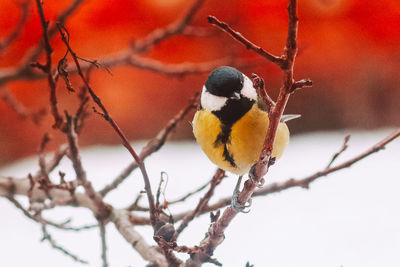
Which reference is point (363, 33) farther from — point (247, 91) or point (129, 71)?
point (247, 91)

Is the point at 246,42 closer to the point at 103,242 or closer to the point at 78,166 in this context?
the point at 78,166

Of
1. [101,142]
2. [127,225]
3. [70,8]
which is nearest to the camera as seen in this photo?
[127,225]

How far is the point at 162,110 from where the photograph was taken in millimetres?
5156

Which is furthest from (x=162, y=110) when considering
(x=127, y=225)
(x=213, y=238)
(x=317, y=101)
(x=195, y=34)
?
(x=213, y=238)

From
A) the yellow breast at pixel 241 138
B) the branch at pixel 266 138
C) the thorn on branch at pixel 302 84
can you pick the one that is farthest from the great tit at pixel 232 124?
the thorn on branch at pixel 302 84

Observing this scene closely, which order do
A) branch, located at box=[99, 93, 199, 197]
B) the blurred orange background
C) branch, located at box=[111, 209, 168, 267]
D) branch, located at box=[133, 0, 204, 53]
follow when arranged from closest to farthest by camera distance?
branch, located at box=[111, 209, 168, 267] → branch, located at box=[99, 93, 199, 197] → branch, located at box=[133, 0, 204, 53] → the blurred orange background

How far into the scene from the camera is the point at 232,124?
1.26 m

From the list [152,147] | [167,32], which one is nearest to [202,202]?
[152,147]

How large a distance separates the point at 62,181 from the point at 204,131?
16.1 inches

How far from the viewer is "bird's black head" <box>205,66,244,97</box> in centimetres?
123

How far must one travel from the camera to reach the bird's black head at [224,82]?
1233 mm

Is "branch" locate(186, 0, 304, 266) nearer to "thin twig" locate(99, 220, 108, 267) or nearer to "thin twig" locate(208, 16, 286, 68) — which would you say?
"thin twig" locate(208, 16, 286, 68)

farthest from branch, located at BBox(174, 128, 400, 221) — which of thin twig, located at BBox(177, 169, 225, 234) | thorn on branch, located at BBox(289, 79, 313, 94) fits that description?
thorn on branch, located at BBox(289, 79, 313, 94)

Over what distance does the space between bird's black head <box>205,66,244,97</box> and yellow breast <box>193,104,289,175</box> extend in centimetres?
7
